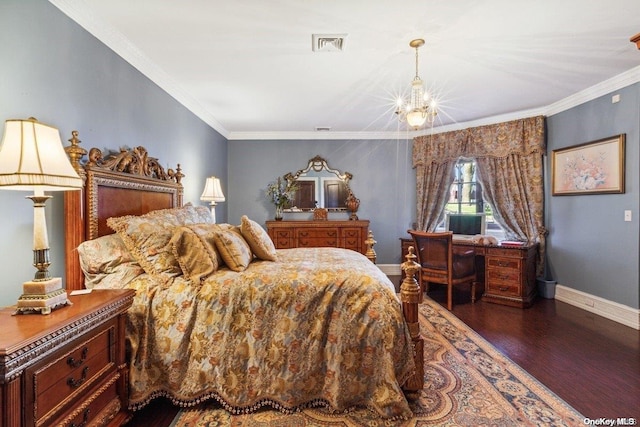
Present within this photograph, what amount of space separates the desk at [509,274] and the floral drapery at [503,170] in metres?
0.46

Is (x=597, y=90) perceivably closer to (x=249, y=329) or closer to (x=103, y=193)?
(x=249, y=329)

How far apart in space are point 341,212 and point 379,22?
3380 millimetres

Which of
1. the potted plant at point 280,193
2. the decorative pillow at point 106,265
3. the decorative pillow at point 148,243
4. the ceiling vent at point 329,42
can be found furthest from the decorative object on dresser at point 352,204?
the decorative pillow at point 106,265

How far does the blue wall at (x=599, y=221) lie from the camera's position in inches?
116

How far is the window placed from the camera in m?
4.43

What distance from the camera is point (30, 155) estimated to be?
117 centimetres

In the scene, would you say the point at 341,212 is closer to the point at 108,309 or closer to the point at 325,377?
the point at 325,377

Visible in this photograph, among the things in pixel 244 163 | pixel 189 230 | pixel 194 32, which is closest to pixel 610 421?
pixel 189 230

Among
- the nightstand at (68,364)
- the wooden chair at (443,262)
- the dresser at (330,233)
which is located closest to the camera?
the nightstand at (68,364)

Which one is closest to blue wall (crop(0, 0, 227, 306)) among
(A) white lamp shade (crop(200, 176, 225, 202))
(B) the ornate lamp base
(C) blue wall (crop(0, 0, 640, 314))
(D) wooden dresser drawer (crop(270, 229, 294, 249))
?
(C) blue wall (crop(0, 0, 640, 314))

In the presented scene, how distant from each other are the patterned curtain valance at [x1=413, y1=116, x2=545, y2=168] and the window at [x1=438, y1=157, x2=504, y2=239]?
22 centimetres

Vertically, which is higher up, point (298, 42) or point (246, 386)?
point (298, 42)

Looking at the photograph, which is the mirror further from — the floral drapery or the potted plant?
the floral drapery

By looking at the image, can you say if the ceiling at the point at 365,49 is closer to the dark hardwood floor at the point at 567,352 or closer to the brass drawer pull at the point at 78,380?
the brass drawer pull at the point at 78,380
